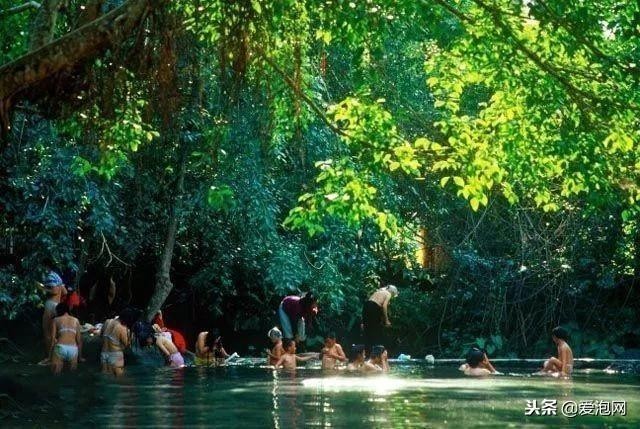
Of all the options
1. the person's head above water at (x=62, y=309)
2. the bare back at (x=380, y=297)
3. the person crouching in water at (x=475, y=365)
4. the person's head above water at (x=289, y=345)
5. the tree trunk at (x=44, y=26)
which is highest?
the tree trunk at (x=44, y=26)

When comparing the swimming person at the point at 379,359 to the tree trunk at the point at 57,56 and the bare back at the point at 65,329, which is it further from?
the tree trunk at the point at 57,56

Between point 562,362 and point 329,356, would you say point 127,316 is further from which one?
point 562,362

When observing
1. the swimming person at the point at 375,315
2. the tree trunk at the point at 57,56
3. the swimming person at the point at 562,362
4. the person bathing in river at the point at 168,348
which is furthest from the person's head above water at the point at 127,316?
the tree trunk at the point at 57,56

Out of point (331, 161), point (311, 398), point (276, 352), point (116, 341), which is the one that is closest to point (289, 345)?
point (276, 352)

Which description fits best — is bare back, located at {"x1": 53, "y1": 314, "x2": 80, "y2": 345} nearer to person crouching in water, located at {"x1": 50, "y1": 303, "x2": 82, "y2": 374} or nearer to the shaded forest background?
person crouching in water, located at {"x1": 50, "y1": 303, "x2": 82, "y2": 374}

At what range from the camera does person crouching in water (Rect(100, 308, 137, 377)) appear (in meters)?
17.2

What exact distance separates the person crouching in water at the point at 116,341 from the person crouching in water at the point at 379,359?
474cm

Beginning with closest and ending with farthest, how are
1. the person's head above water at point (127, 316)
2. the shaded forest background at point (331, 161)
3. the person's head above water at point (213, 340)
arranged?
the shaded forest background at point (331, 161), the person's head above water at point (127, 316), the person's head above water at point (213, 340)

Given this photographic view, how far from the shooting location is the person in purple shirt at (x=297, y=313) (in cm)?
2161

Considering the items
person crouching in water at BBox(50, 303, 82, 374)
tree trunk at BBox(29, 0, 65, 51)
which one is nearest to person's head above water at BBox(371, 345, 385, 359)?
person crouching in water at BBox(50, 303, 82, 374)

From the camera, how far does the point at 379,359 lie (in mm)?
20188

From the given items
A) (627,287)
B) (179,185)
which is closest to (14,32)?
(179,185)

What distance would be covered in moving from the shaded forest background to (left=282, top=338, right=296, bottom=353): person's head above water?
46.3 inches

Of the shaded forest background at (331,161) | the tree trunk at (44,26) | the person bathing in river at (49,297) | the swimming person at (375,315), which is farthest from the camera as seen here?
the swimming person at (375,315)
